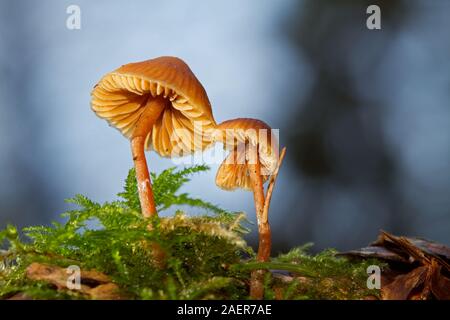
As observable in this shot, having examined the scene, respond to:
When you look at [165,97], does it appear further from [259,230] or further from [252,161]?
[259,230]

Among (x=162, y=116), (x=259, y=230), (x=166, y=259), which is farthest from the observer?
(x=162, y=116)

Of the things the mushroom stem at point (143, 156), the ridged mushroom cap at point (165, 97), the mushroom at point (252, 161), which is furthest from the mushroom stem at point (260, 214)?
the mushroom stem at point (143, 156)

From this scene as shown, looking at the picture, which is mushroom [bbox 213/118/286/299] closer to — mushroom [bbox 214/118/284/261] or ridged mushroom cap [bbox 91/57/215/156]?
mushroom [bbox 214/118/284/261]

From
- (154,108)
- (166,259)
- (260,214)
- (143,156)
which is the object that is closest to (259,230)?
(260,214)

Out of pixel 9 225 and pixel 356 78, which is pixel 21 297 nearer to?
pixel 9 225
